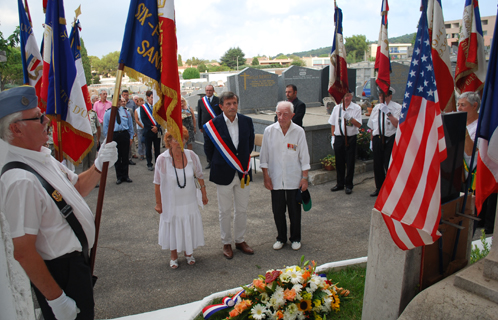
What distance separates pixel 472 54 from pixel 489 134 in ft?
8.77

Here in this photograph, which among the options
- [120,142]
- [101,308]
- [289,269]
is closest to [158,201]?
[101,308]

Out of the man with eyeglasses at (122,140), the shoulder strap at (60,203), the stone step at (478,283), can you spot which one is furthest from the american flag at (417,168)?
the man with eyeglasses at (122,140)

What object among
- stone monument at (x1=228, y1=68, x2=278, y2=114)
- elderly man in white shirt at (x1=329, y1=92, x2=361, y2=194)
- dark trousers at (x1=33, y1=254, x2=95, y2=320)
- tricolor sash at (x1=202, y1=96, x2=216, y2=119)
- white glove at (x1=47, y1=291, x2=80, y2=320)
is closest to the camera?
white glove at (x1=47, y1=291, x2=80, y2=320)

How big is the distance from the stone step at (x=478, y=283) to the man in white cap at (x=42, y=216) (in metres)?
2.63

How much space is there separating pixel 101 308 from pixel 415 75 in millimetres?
3848

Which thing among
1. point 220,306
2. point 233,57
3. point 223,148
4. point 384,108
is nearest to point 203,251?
point 223,148

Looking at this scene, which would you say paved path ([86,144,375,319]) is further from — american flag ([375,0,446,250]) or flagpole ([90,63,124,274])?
american flag ([375,0,446,250])

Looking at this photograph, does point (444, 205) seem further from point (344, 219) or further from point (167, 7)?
point (344, 219)


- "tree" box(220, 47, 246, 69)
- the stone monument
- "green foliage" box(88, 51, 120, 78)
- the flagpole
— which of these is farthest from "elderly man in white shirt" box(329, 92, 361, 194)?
"tree" box(220, 47, 246, 69)

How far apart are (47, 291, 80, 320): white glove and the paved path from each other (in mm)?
1685

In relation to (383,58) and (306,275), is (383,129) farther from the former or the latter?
(306,275)

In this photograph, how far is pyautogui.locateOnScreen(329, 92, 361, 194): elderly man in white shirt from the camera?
7672mm

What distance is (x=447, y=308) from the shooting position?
8.43 ft

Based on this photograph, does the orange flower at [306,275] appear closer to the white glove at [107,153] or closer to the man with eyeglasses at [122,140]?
the white glove at [107,153]
